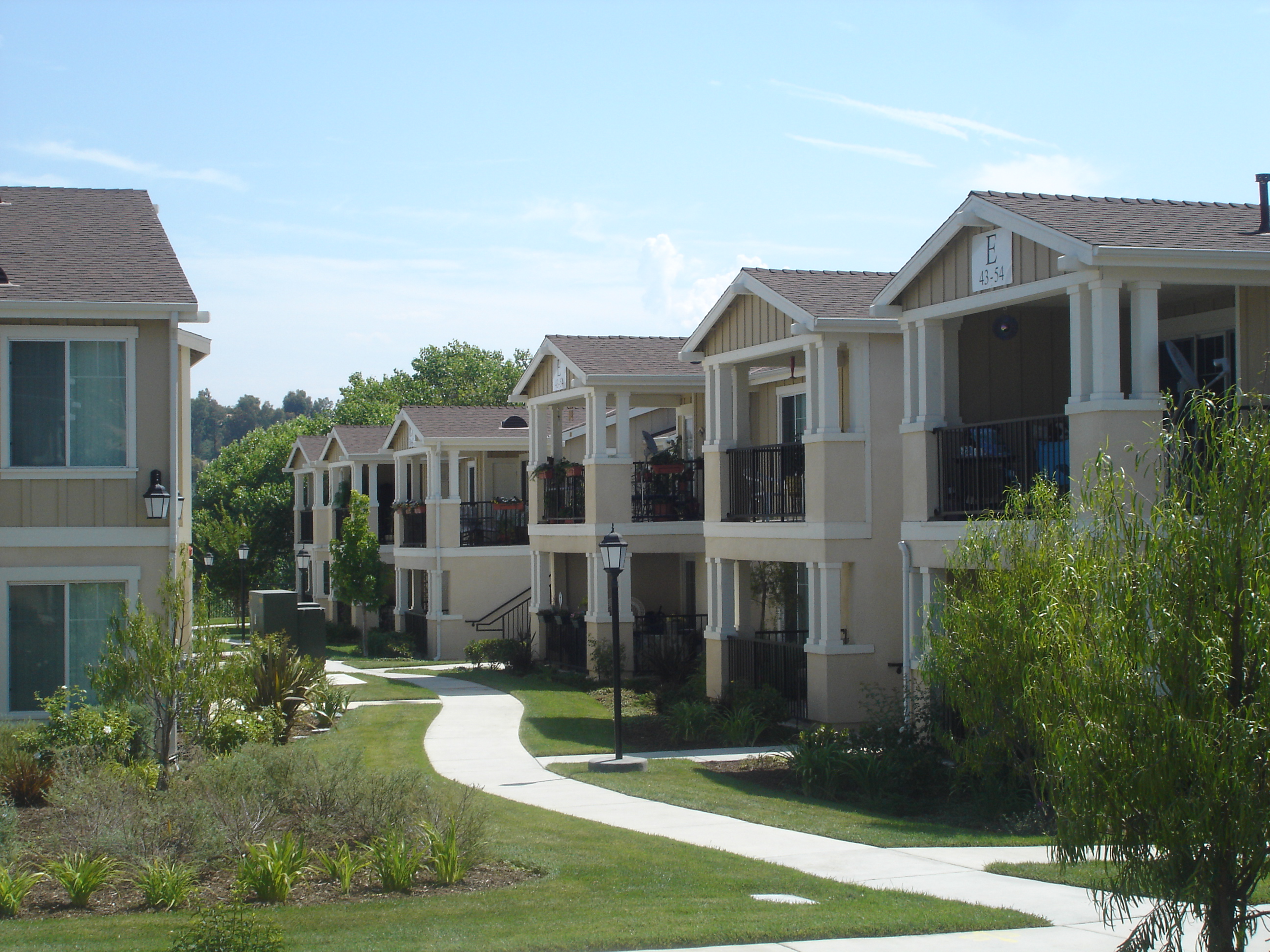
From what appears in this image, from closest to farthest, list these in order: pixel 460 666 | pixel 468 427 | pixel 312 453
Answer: pixel 460 666, pixel 468 427, pixel 312 453

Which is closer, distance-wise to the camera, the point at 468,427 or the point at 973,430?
the point at 973,430

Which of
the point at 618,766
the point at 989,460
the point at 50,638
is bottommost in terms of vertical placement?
the point at 618,766

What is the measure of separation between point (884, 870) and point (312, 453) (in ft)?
129

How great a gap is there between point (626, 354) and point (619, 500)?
9.72 feet

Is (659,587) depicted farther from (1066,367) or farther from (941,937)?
(941,937)

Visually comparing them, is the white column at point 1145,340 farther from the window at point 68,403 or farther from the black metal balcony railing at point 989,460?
the window at point 68,403

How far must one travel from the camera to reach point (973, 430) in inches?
619

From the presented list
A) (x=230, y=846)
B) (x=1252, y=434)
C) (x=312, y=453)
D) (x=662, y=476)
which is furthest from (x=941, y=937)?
(x=312, y=453)

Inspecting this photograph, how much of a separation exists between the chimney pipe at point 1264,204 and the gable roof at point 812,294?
4.67 metres

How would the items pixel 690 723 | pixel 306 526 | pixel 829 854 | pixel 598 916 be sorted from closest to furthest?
pixel 598 916, pixel 829 854, pixel 690 723, pixel 306 526

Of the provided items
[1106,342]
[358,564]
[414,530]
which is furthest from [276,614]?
[1106,342]

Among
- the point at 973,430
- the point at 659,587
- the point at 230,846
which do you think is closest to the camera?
the point at 230,846

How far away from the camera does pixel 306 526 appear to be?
4953 centimetres

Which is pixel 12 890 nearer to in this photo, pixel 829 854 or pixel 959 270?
pixel 829 854
